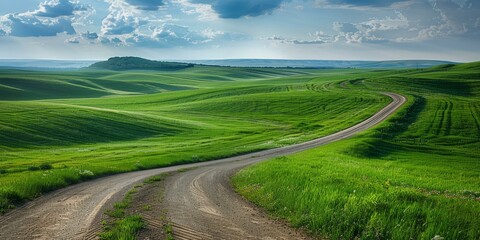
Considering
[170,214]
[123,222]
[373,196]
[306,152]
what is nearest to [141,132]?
[306,152]

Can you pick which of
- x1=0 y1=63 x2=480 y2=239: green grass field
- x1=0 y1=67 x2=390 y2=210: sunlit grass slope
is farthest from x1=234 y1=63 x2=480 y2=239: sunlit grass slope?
x1=0 y1=67 x2=390 y2=210: sunlit grass slope

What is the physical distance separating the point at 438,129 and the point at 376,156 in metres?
30.2

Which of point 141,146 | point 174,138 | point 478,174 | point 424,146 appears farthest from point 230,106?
point 478,174

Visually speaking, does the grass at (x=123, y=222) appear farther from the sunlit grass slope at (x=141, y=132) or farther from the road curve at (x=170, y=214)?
the sunlit grass slope at (x=141, y=132)

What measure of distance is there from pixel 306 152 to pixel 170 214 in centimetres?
3186

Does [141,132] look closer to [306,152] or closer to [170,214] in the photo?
[306,152]

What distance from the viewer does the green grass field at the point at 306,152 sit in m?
14.1

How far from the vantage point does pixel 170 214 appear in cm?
1585

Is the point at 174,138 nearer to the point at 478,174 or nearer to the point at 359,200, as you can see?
the point at 478,174

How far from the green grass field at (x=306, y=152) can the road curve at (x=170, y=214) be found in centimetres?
111

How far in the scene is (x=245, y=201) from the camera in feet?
63.3

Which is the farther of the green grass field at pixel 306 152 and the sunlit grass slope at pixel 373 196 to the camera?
the green grass field at pixel 306 152

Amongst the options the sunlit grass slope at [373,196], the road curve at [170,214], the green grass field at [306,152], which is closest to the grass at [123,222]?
the road curve at [170,214]

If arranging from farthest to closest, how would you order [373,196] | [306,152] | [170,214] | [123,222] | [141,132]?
[141,132] → [306,152] → [170,214] → [373,196] → [123,222]
